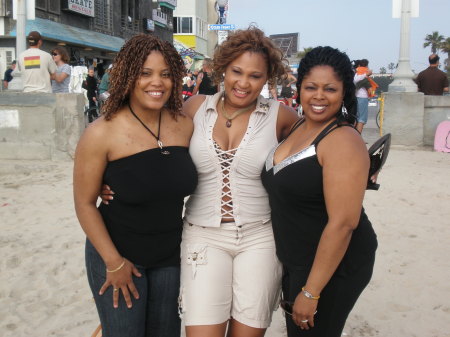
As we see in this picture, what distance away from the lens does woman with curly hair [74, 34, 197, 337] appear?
2.29 metres

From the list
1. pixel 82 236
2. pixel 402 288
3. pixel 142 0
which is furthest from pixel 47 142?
pixel 142 0

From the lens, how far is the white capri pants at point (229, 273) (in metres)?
2.51

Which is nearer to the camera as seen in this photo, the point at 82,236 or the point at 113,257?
the point at 113,257

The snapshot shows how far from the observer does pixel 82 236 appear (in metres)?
5.36

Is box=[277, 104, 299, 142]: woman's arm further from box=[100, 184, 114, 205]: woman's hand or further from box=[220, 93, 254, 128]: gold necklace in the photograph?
box=[100, 184, 114, 205]: woman's hand

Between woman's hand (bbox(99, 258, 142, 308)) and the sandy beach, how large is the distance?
55.2 inches

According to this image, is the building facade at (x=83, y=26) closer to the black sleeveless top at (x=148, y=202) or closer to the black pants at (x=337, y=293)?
the black sleeveless top at (x=148, y=202)

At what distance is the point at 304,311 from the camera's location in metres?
2.25

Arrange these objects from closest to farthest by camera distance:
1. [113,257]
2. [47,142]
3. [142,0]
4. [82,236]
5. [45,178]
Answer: [113,257] < [82,236] < [45,178] < [47,142] < [142,0]

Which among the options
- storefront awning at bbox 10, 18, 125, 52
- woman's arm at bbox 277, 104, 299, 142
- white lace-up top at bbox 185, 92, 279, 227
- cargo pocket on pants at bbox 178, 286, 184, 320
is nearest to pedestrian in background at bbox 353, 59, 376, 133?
woman's arm at bbox 277, 104, 299, 142

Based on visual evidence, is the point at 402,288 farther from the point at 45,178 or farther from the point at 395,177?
the point at 45,178

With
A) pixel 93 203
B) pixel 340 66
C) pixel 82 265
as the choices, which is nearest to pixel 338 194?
pixel 340 66

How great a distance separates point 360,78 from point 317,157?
29.1 feet

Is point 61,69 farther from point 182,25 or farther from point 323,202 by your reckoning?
point 182,25
